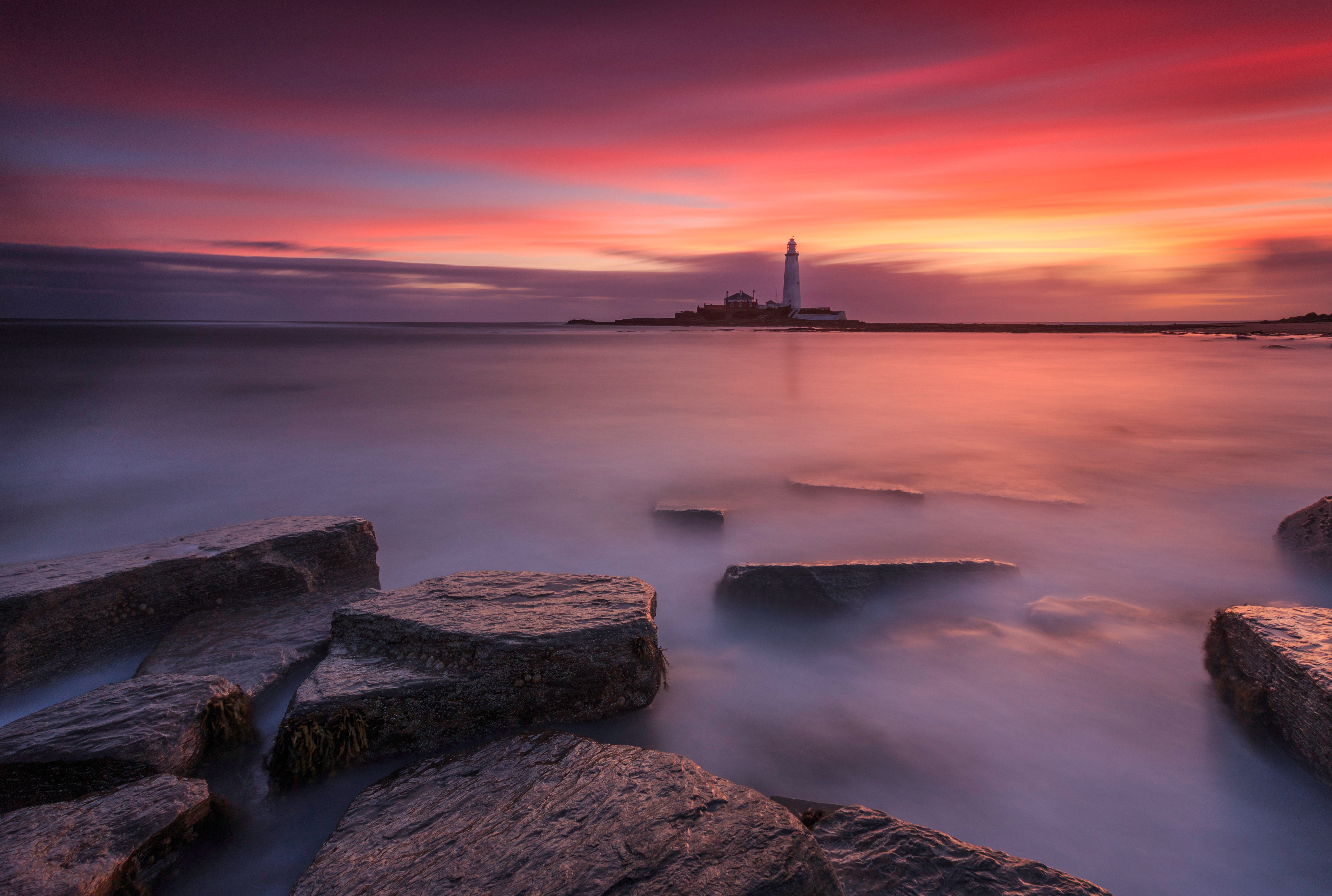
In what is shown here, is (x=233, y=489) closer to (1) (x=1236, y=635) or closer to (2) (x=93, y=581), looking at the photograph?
(2) (x=93, y=581)

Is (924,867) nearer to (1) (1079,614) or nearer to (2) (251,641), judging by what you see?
(1) (1079,614)

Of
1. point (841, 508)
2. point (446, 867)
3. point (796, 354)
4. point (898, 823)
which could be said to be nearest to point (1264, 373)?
point (796, 354)

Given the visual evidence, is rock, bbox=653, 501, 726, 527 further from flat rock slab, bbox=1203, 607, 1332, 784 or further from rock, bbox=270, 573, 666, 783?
flat rock slab, bbox=1203, 607, 1332, 784

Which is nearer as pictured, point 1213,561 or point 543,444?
point 1213,561

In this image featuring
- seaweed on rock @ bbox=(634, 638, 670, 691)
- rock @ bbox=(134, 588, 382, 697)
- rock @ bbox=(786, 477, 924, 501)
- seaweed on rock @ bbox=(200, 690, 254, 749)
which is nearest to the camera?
seaweed on rock @ bbox=(200, 690, 254, 749)

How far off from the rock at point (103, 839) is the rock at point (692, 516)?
13.1 ft

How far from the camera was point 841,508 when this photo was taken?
20.2ft

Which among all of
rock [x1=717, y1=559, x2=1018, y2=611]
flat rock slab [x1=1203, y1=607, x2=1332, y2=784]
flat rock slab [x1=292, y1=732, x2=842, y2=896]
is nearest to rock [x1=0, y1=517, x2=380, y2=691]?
flat rock slab [x1=292, y1=732, x2=842, y2=896]

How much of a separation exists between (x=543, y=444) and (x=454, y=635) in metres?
7.02

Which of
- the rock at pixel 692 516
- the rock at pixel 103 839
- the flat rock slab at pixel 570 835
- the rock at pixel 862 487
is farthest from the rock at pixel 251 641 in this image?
the rock at pixel 862 487

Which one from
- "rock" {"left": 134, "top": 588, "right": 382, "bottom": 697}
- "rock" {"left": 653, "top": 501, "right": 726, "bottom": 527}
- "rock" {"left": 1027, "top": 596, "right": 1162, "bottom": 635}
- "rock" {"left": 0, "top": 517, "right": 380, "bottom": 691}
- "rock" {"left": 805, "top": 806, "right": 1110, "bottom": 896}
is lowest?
"rock" {"left": 1027, "top": 596, "right": 1162, "bottom": 635}

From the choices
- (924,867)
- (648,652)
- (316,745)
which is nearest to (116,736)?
(316,745)

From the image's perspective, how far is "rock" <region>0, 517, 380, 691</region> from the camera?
288 centimetres

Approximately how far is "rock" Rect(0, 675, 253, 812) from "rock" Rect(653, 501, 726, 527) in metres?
3.70
